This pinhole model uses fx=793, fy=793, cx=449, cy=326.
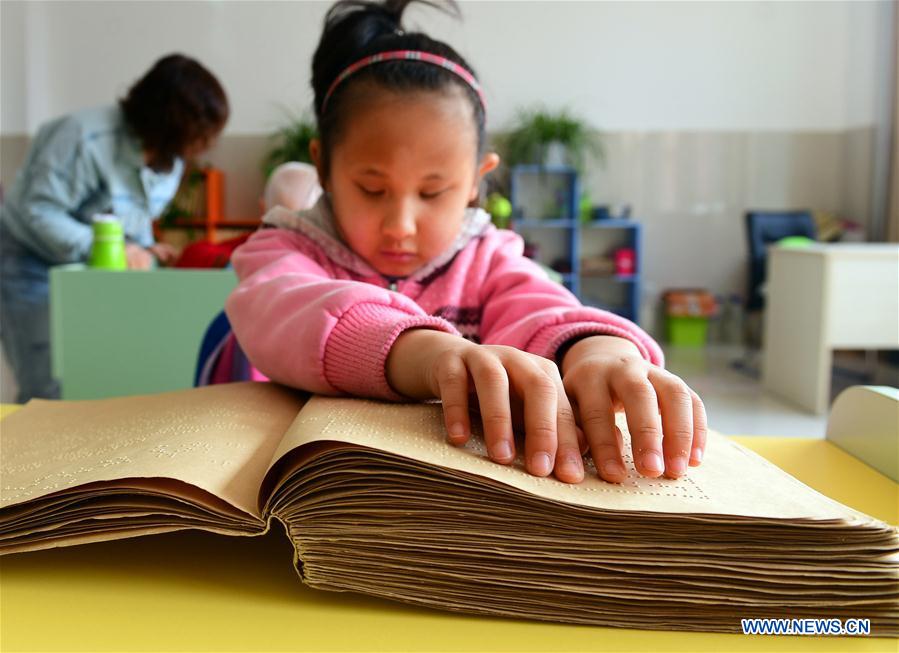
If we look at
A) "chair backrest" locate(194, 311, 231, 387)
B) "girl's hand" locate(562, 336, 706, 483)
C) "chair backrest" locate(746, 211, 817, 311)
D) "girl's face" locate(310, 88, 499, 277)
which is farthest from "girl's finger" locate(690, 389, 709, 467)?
"chair backrest" locate(746, 211, 817, 311)

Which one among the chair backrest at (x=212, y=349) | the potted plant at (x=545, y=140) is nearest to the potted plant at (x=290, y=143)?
the potted plant at (x=545, y=140)

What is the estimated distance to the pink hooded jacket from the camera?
0.56 m

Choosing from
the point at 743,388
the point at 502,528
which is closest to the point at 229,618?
the point at 502,528

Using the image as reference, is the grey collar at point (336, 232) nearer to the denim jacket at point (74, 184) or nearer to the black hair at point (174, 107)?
the black hair at point (174, 107)

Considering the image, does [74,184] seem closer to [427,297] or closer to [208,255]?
[208,255]

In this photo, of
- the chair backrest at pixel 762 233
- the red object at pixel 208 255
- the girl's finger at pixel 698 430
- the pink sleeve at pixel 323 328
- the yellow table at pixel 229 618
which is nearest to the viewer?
the yellow table at pixel 229 618

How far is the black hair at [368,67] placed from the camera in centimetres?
79

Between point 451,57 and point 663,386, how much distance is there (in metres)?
0.53

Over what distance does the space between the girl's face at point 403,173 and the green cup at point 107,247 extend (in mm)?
1382

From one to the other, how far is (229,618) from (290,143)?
5343mm

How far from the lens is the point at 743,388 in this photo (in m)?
4.10

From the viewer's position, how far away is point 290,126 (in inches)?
222

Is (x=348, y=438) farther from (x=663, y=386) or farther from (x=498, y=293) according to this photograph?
(x=498, y=293)

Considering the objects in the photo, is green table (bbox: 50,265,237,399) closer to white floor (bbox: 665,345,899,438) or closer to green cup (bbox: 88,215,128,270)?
green cup (bbox: 88,215,128,270)
